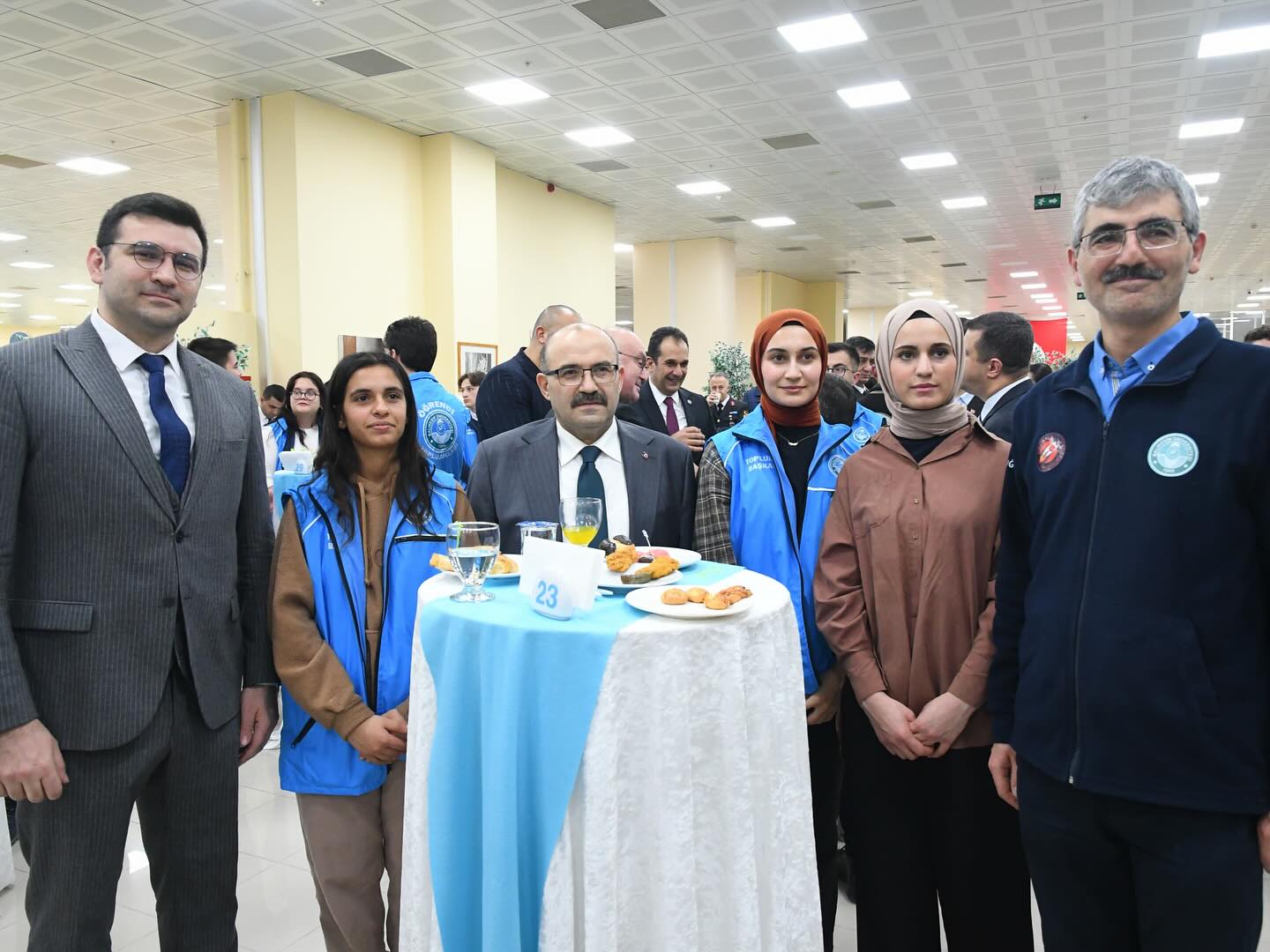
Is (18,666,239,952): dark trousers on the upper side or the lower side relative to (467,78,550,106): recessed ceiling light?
lower

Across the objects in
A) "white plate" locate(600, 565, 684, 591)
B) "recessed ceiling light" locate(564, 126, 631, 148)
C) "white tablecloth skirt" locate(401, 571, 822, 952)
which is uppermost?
"recessed ceiling light" locate(564, 126, 631, 148)

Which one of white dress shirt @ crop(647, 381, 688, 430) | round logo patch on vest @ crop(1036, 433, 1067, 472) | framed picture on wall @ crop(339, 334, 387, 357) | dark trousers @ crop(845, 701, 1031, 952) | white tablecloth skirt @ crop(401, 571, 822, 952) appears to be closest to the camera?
white tablecloth skirt @ crop(401, 571, 822, 952)

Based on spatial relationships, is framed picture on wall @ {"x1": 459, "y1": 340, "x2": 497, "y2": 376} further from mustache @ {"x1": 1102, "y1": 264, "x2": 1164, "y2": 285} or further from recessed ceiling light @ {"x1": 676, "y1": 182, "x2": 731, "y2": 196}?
mustache @ {"x1": 1102, "y1": 264, "x2": 1164, "y2": 285}

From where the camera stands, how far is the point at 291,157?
7652 mm

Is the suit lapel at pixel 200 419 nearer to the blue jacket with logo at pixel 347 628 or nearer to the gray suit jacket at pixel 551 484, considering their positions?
the blue jacket with logo at pixel 347 628

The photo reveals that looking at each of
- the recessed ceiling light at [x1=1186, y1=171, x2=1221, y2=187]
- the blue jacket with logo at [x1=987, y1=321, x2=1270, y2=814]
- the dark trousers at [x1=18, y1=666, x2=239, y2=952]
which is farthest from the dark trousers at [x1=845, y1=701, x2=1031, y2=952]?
the recessed ceiling light at [x1=1186, y1=171, x2=1221, y2=187]

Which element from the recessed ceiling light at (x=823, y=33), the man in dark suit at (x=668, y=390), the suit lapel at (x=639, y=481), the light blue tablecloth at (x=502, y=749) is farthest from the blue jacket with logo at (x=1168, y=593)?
the recessed ceiling light at (x=823, y=33)

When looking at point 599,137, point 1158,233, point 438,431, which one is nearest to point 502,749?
point 1158,233

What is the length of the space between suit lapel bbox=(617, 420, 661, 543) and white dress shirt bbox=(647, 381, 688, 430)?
8.69ft

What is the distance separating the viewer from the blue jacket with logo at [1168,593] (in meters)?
1.41

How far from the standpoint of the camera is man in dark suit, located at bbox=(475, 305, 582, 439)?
3723 millimetres

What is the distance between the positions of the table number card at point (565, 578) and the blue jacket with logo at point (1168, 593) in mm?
861

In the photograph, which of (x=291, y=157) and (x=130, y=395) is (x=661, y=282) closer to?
(x=291, y=157)

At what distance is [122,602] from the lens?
1.76 metres
